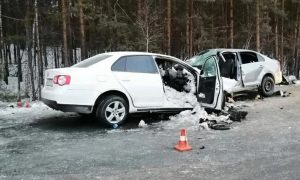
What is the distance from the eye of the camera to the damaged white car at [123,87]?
27.7 feet

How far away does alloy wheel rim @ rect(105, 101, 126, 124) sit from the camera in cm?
880

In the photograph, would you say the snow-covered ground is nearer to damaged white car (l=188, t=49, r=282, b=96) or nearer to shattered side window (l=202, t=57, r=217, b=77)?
shattered side window (l=202, t=57, r=217, b=77)

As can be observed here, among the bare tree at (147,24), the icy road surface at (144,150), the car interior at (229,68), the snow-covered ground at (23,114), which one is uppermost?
the bare tree at (147,24)

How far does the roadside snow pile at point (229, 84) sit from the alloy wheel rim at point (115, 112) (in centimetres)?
418

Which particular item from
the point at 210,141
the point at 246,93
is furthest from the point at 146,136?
the point at 246,93

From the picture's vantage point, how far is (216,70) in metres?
9.59

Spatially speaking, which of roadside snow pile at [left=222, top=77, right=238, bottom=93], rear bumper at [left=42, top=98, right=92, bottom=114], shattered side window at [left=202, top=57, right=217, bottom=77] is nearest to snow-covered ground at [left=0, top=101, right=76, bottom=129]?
rear bumper at [left=42, top=98, right=92, bottom=114]

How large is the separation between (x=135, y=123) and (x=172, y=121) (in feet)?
2.87

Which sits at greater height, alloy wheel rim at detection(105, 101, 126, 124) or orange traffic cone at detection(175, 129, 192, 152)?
alloy wheel rim at detection(105, 101, 126, 124)

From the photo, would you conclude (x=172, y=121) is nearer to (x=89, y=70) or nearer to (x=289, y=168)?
(x=89, y=70)

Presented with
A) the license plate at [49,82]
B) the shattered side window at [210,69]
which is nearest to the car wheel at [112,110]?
the license plate at [49,82]

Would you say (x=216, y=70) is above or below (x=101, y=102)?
above

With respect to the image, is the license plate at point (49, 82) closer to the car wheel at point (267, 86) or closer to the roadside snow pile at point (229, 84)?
the roadside snow pile at point (229, 84)

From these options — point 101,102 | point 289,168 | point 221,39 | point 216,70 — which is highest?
point 221,39
